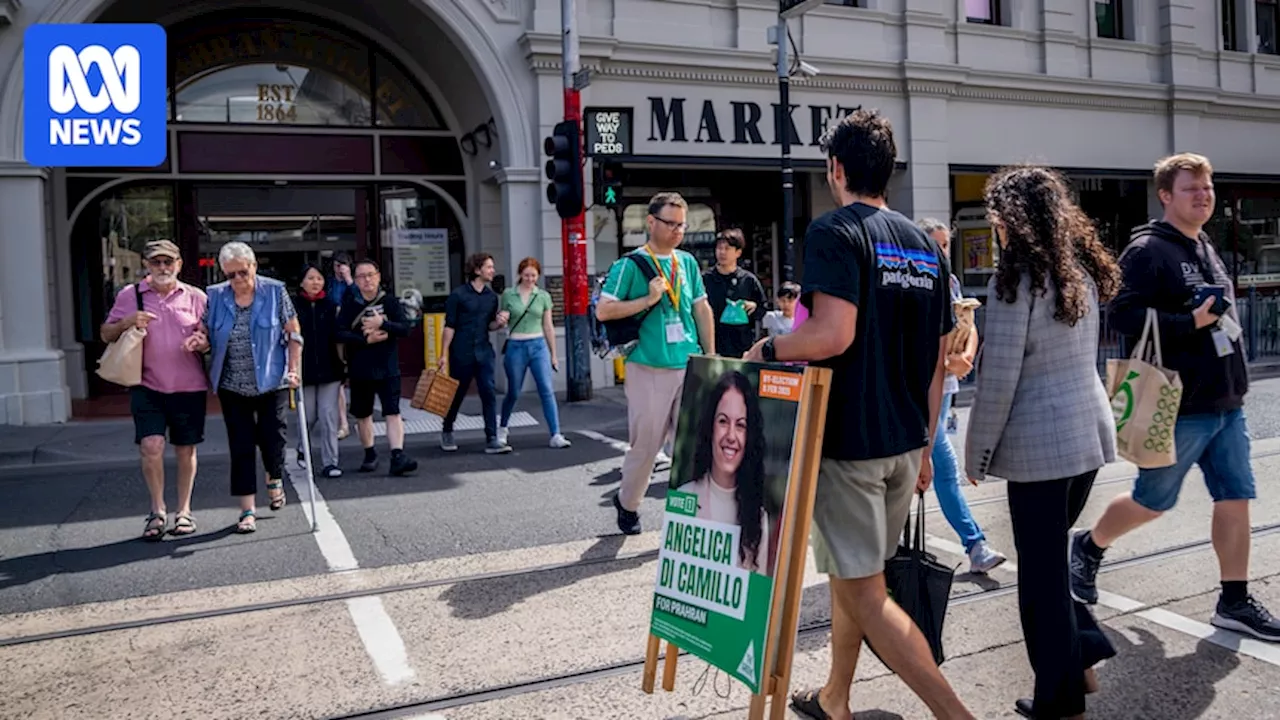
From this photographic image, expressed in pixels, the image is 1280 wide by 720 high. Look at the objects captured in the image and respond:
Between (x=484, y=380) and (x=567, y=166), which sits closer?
(x=484, y=380)

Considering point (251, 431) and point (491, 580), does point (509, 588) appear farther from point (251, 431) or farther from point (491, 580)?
point (251, 431)

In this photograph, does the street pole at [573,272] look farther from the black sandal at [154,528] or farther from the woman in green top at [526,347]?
the black sandal at [154,528]

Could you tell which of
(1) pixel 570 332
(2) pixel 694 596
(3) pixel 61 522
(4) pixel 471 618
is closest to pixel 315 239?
(1) pixel 570 332

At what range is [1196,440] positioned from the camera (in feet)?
14.2

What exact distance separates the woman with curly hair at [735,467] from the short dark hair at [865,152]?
701 millimetres

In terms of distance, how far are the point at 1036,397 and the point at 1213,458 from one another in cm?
149

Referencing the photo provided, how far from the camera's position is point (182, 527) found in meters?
6.75

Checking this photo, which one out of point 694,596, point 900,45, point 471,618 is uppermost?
point 900,45

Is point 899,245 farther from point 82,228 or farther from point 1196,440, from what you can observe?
point 82,228

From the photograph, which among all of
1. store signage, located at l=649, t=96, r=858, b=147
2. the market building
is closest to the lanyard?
the market building

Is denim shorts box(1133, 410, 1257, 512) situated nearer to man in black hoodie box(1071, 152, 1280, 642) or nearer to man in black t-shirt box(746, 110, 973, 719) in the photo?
man in black hoodie box(1071, 152, 1280, 642)

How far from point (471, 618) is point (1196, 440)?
3264 millimetres

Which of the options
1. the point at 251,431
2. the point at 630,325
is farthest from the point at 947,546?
the point at 251,431

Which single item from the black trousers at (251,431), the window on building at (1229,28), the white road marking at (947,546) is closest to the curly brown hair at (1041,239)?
the white road marking at (947,546)
